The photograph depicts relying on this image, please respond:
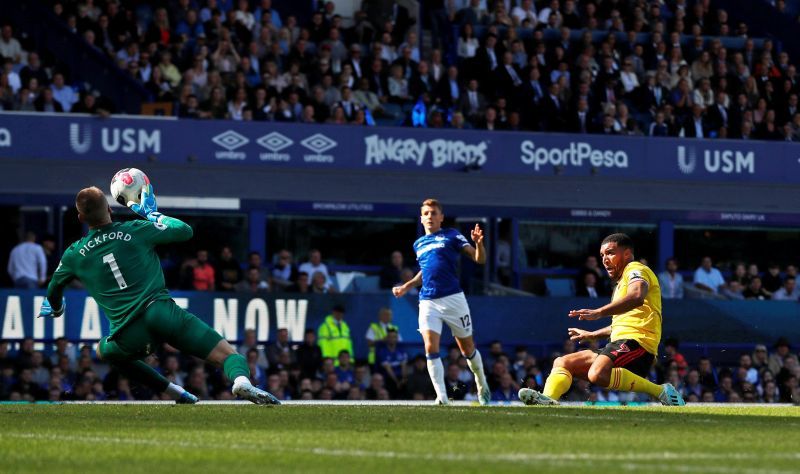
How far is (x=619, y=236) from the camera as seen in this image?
13.6m

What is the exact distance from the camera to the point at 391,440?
9.60m

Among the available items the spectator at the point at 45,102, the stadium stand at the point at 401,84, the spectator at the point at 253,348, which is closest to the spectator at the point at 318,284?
the stadium stand at the point at 401,84

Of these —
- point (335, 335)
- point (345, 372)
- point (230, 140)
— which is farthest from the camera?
point (230, 140)

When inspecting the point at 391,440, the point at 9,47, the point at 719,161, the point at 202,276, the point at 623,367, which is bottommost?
the point at 391,440

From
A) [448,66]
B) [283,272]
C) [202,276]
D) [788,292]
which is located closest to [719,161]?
[788,292]

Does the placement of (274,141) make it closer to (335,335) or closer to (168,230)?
(335,335)

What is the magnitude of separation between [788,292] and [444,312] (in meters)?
12.7

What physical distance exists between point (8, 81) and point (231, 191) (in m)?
3.84

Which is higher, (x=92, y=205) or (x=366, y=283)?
(x=92, y=205)

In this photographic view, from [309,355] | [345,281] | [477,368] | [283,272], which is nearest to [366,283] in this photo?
[345,281]

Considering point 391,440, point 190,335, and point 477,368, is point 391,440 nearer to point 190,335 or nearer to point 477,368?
point 190,335

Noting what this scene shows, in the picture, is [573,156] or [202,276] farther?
[573,156]

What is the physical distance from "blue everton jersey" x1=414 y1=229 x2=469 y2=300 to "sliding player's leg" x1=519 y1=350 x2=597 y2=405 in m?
1.96

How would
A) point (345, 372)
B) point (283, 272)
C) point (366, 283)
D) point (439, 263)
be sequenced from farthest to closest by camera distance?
point (366, 283)
point (283, 272)
point (345, 372)
point (439, 263)
